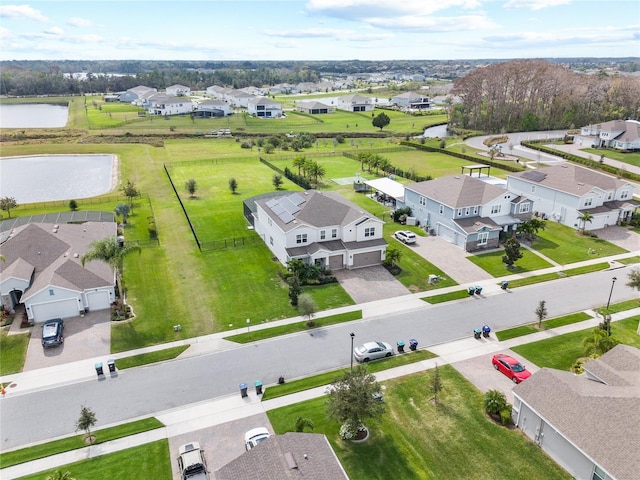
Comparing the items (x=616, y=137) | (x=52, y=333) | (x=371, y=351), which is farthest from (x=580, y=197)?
(x=616, y=137)

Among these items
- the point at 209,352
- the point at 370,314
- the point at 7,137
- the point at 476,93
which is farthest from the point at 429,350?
the point at 7,137

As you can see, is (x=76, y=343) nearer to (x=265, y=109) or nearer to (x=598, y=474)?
(x=598, y=474)

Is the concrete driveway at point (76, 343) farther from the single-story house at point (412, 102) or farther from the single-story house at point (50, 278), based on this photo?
the single-story house at point (412, 102)

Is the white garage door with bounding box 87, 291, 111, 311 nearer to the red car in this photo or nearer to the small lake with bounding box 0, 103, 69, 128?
the red car

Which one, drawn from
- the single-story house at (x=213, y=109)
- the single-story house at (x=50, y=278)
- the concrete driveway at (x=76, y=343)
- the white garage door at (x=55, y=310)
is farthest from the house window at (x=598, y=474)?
the single-story house at (x=213, y=109)

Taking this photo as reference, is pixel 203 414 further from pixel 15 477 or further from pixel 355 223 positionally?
pixel 355 223

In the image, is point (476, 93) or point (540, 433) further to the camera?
point (476, 93)

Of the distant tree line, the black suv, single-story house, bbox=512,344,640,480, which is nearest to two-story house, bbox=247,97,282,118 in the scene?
the distant tree line
